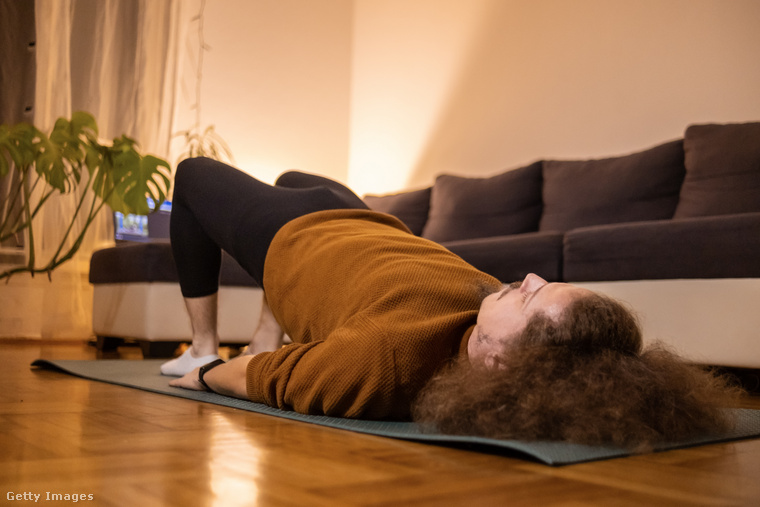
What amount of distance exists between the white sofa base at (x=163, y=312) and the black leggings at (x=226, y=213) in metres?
1.06

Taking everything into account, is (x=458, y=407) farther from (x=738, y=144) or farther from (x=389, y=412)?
(x=738, y=144)

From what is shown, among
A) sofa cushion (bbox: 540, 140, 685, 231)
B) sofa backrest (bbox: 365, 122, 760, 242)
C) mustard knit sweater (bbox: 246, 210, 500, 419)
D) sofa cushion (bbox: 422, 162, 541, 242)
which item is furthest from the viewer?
sofa cushion (bbox: 422, 162, 541, 242)

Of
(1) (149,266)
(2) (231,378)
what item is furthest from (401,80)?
(2) (231,378)

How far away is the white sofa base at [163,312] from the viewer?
9.69 feet

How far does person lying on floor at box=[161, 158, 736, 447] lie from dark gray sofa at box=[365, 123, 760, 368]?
81 centimetres

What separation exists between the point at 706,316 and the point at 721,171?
35.8 inches

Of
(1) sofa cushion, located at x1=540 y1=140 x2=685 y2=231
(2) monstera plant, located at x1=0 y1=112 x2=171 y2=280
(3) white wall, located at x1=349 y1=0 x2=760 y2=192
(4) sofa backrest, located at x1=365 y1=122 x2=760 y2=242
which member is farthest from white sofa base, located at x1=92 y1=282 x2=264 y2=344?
(3) white wall, located at x1=349 y1=0 x2=760 y2=192

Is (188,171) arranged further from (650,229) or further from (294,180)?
(650,229)

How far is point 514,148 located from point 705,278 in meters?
2.25

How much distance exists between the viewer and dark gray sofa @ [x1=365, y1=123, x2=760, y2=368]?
190cm

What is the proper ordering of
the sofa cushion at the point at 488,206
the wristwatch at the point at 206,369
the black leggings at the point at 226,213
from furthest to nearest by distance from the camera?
the sofa cushion at the point at 488,206, the black leggings at the point at 226,213, the wristwatch at the point at 206,369

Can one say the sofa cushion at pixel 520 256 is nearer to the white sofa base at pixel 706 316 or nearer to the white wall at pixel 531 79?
the white sofa base at pixel 706 316

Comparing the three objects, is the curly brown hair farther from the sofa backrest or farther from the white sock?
the sofa backrest

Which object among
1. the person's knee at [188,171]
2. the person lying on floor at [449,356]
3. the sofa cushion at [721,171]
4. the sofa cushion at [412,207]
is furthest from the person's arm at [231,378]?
the sofa cushion at [412,207]
